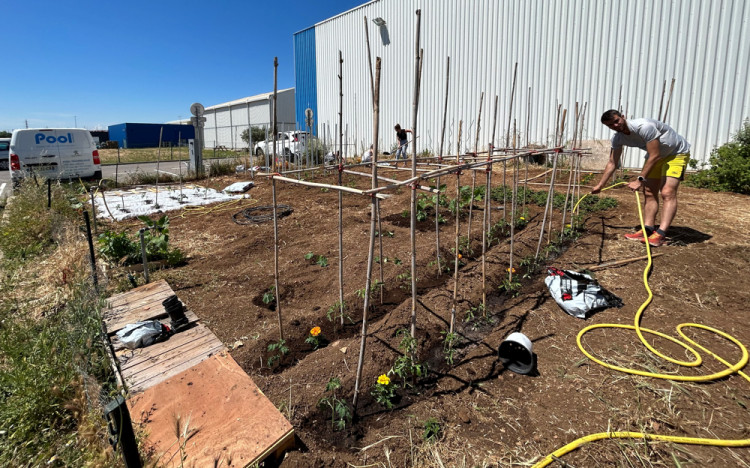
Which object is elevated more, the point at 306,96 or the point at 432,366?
the point at 306,96

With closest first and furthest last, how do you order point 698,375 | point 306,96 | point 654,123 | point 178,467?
point 178,467
point 698,375
point 654,123
point 306,96

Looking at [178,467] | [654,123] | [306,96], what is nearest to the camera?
[178,467]

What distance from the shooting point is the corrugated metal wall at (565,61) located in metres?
8.66

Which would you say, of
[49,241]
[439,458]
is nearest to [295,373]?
[439,458]

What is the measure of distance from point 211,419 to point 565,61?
12.1m

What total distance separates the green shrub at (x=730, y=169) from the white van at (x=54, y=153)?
1413 centimetres

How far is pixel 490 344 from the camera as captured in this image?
2926 millimetres

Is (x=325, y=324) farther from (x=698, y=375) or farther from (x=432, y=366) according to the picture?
(x=698, y=375)

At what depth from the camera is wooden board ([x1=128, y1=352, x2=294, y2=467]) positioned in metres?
1.93

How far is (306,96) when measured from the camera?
20812 mm

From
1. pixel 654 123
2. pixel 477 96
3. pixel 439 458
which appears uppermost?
pixel 477 96

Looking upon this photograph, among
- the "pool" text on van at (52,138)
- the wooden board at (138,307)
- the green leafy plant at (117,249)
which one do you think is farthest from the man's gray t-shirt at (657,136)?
the "pool" text on van at (52,138)

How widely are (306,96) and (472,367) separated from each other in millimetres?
20418

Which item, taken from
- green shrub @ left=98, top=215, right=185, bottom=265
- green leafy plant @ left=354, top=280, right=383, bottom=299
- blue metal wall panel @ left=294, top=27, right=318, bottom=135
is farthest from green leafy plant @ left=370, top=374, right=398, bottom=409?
blue metal wall panel @ left=294, top=27, right=318, bottom=135
